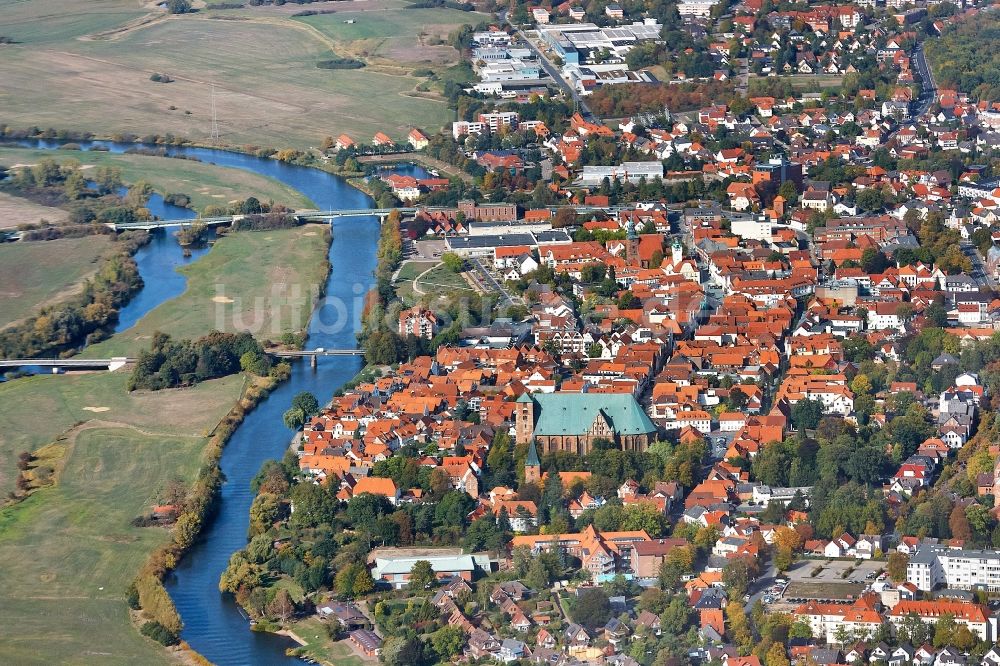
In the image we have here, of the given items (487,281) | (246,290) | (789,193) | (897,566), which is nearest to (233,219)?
(246,290)

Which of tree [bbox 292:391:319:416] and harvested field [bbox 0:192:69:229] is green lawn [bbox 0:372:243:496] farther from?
harvested field [bbox 0:192:69:229]

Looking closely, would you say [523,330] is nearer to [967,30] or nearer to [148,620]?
[148,620]

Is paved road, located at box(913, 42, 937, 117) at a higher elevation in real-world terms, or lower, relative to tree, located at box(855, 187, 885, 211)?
higher

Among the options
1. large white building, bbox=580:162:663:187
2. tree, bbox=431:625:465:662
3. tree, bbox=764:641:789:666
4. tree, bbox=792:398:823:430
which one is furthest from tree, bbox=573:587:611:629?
large white building, bbox=580:162:663:187

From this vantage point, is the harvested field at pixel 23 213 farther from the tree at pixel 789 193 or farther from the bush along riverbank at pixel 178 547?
the tree at pixel 789 193

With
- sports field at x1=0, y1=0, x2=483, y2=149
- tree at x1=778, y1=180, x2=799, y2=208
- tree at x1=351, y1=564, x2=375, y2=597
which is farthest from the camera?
sports field at x1=0, y1=0, x2=483, y2=149

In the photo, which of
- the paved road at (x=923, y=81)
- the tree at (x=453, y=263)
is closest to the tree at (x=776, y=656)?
the tree at (x=453, y=263)
